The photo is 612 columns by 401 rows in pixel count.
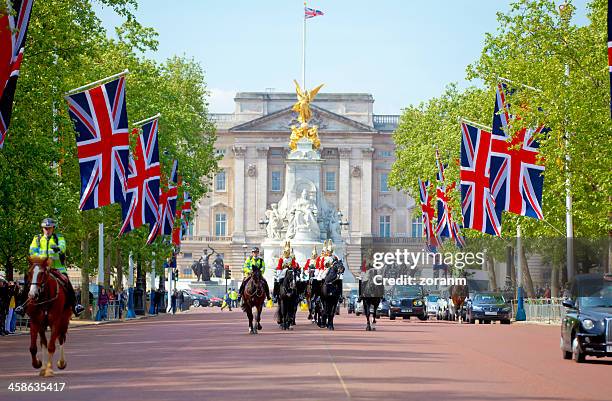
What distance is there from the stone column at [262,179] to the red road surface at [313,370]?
132688 millimetres

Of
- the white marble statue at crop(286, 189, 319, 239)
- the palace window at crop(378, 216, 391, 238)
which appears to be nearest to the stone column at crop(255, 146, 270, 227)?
the palace window at crop(378, 216, 391, 238)

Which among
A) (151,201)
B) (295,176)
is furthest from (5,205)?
(295,176)

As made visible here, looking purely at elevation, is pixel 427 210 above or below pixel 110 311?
above

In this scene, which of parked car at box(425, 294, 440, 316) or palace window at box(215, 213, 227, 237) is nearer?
parked car at box(425, 294, 440, 316)

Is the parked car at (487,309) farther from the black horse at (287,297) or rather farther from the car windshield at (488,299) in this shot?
the black horse at (287,297)

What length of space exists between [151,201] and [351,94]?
387ft

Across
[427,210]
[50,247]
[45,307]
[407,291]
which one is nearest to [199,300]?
[427,210]

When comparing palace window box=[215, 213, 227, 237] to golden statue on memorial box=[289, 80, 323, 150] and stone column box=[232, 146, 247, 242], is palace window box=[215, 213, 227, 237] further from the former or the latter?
golden statue on memorial box=[289, 80, 323, 150]

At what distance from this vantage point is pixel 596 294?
96.5 ft

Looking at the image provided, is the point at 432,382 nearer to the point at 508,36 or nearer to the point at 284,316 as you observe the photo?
the point at 284,316

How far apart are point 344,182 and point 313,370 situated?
148569 millimetres

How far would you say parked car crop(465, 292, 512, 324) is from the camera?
202ft

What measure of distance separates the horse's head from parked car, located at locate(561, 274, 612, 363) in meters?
9.49

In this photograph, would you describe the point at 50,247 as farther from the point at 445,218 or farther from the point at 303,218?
the point at 303,218
